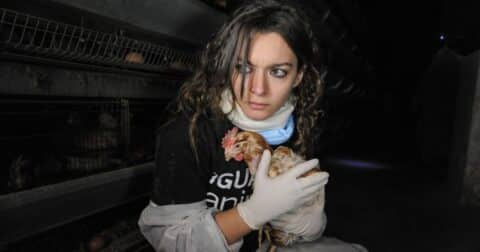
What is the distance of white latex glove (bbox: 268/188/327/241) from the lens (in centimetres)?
109

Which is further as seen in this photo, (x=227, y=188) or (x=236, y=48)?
(x=227, y=188)

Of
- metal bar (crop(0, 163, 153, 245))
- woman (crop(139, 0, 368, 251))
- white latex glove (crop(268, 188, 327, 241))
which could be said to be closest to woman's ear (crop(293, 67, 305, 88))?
woman (crop(139, 0, 368, 251))

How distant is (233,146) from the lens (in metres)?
1.13

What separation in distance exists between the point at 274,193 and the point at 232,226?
175 millimetres

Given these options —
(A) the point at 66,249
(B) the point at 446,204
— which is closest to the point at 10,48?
(A) the point at 66,249

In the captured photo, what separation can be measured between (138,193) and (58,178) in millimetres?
370

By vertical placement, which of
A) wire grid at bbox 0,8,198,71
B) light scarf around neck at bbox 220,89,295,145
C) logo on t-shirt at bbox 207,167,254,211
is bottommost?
logo on t-shirt at bbox 207,167,254,211

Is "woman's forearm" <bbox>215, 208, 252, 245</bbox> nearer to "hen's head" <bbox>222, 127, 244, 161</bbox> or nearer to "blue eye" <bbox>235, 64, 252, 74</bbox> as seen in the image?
"hen's head" <bbox>222, 127, 244, 161</bbox>

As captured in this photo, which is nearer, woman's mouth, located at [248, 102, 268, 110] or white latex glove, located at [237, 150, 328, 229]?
white latex glove, located at [237, 150, 328, 229]

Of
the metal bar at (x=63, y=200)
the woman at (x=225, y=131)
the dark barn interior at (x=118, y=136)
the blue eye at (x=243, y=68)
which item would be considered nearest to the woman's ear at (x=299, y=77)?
the woman at (x=225, y=131)

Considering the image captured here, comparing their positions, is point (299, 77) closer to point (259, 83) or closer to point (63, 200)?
point (259, 83)

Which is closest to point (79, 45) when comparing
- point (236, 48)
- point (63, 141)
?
point (63, 141)

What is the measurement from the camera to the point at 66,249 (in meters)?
1.61

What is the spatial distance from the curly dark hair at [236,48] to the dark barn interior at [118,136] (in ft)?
1.40
